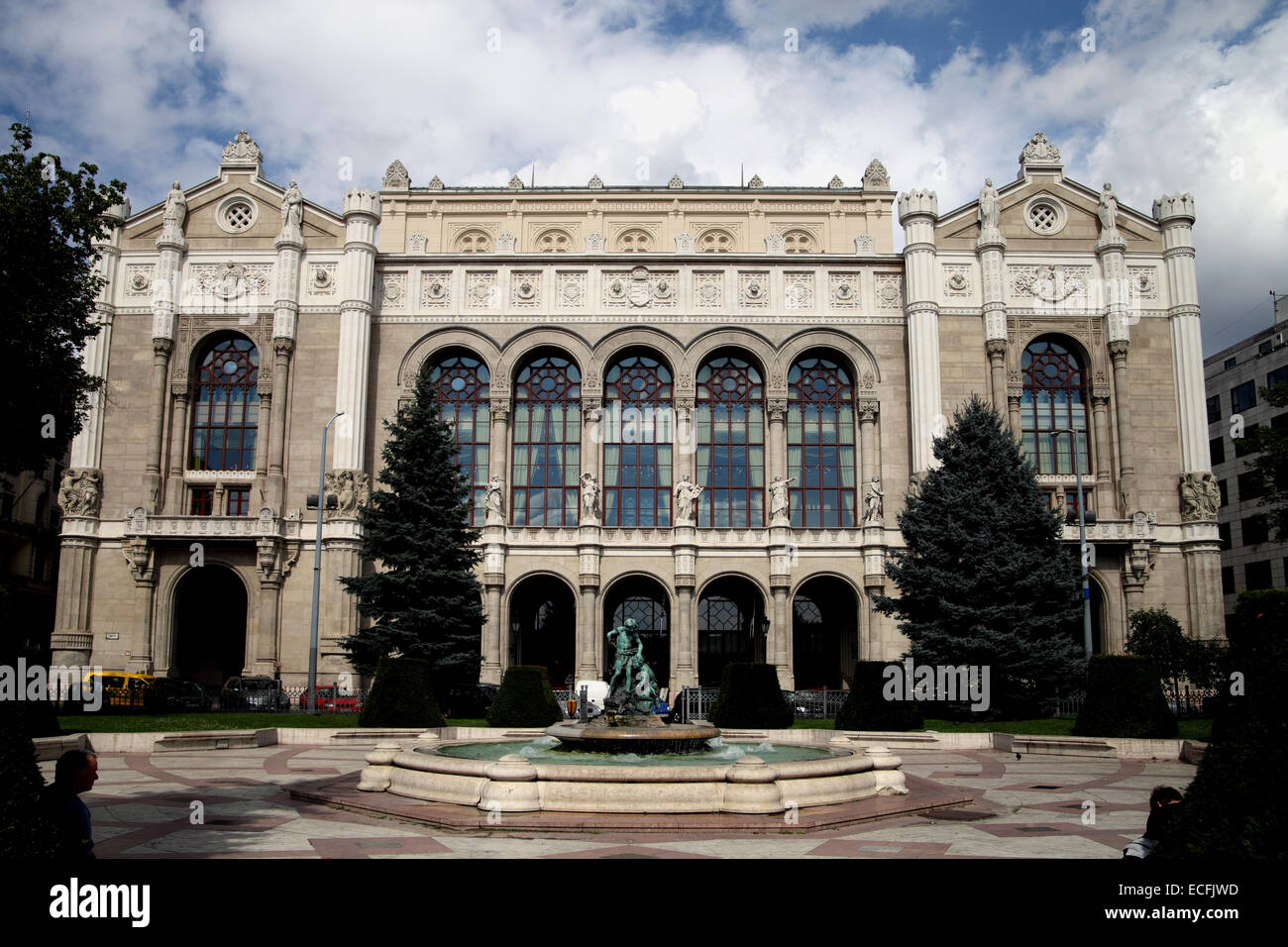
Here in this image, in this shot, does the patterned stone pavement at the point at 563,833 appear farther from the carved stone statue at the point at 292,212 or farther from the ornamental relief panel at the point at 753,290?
the carved stone statue at the point at 292,212

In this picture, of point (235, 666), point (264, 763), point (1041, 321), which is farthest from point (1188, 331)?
point (235, 666)

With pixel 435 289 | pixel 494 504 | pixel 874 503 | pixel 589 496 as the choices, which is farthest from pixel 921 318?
pixel 435 289

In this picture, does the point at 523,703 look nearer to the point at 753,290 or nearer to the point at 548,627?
the point at 548,627

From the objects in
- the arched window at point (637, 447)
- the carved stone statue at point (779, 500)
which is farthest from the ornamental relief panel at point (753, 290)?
the carved stone statue at point (779, 500)

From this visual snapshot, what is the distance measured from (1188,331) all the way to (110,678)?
46862 millimetres

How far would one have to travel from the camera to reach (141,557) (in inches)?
1679

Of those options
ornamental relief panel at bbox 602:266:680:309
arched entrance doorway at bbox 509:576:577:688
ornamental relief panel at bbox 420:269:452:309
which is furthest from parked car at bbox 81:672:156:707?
ornamental relief panel at bbox 602:266:680:309

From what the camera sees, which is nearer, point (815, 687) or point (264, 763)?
point (264, 763)

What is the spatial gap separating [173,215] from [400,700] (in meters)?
29.9

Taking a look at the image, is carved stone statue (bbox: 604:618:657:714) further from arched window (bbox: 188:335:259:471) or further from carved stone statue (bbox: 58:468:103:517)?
carved stone statue (bbox: 58:468:103:517)

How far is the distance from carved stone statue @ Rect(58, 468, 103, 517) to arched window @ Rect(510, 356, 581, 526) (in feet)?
58.1

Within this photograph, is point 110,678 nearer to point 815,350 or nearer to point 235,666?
point 235,666

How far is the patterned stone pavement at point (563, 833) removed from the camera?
10930 mm

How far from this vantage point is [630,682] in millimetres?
17984
